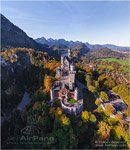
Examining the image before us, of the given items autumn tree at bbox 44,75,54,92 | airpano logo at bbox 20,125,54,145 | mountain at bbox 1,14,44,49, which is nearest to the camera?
airpano logo at bbox 20,125,54,145

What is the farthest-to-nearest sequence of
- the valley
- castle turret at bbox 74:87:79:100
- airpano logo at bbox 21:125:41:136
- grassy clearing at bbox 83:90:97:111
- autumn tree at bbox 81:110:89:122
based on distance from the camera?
grassy clearing at bbox 83:90:97:111 → castle turret at bbox 74:87:79:100 → autumn tree at bbox 81:110:89:122 → airpano logo at bbox 21:125:41:136 → the valley

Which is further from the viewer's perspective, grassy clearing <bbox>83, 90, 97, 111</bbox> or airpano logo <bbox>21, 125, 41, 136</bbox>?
grassy clearing <bbox>83, 90, 97, 111</bbox>

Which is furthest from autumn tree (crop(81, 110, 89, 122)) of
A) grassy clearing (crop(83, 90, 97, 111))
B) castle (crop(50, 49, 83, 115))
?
grassy clearing (crop(83, 90, 97, 111))

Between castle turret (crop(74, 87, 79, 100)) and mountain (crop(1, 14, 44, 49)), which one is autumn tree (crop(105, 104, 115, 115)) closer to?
castle turret (crop(74, 87, 79, 100))

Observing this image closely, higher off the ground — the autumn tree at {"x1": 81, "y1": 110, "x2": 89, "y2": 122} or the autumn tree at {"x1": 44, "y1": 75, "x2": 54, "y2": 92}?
the autumn tree at {"x1": 44, "y1": 75, "x2": 54, "y2": 92}

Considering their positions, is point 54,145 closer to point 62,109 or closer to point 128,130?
point 62,109

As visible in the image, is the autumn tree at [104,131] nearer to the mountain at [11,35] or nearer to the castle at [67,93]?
the castle at [67,93]

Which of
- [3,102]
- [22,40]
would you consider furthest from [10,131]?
[22,40]

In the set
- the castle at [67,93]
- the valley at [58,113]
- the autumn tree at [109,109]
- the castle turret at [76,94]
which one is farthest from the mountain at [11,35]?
the autumn tree at [109,109]

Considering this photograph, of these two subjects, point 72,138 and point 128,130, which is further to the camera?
point 128,130

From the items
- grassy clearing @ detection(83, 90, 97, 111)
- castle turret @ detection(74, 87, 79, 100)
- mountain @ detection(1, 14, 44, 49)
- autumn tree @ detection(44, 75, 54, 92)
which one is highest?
mountain @ detection(1, 14, 44, 49)

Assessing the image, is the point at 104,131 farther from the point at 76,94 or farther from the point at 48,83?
the point at 48,83
